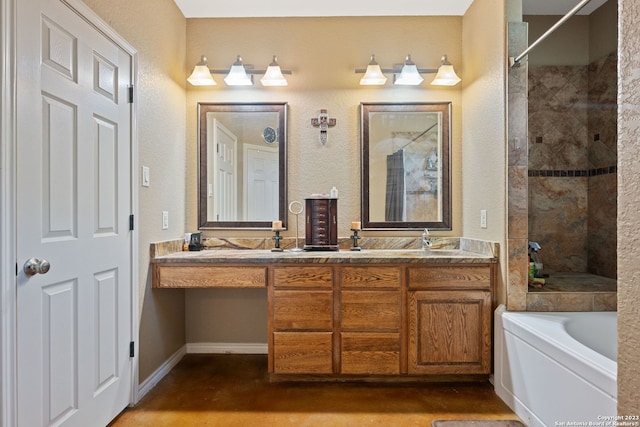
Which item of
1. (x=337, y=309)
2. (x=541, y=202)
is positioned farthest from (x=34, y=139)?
(x=541, y=202)

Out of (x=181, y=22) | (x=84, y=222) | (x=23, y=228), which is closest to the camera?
(x=23, y=228)

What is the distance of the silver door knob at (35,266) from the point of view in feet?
4.28

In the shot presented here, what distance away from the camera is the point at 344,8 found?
2.61 metres

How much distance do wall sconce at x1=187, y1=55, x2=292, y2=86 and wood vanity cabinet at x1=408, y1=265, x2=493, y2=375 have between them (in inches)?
67.5

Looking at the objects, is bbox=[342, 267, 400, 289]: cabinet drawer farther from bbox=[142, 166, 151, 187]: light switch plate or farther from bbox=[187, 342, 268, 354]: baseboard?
bbox=[142, 166, 151, 187]: light switch plate

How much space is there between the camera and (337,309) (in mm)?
2189

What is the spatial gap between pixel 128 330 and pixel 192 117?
1625 mm

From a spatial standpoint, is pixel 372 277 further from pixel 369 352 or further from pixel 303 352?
pixel 303 352

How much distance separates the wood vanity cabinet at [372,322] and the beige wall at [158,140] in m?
1.22

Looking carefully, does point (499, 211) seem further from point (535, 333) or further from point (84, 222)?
point (84, 222)

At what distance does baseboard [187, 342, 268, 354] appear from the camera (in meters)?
2.78

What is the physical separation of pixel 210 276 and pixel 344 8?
2169 mm

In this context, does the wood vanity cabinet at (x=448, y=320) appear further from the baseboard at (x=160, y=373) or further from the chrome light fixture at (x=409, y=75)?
the baseboard at (x=160, y=373)

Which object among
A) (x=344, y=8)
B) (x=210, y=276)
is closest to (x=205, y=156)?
(x=210, y=276)
